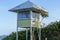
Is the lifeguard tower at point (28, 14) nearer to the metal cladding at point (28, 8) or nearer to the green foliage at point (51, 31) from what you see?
the metal cladding at point (28, 8)

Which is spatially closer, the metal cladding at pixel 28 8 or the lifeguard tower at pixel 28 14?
the metal cladding at pixel 28 8

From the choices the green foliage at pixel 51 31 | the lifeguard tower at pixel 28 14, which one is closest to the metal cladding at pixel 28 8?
the lifeguard tower at pixel 28 14

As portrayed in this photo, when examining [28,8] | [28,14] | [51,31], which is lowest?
[51,31]

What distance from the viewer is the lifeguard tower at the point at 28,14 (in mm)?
15906

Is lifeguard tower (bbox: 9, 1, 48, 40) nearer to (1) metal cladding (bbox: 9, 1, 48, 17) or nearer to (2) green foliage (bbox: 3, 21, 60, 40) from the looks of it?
(1) metal cladding (bbox: 9, 1, 48, 17)

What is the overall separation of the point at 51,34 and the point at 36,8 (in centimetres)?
383

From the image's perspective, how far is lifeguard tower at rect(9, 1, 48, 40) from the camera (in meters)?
15.9

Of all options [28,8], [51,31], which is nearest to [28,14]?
[28,8]

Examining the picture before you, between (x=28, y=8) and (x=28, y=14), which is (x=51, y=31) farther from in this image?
(x=28, y=8)

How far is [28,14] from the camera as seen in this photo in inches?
636

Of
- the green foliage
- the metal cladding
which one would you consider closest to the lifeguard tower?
the metal cladding

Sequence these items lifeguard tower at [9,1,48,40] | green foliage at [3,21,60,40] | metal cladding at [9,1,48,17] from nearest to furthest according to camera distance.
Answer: metal cladding at [9,1,48,17], lifeguard tower at [9,1,48,40], green foliage at [3,21,60,40]

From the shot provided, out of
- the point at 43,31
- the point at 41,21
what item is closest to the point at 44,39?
the point at 43,31

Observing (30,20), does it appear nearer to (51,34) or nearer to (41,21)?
(41,21)
